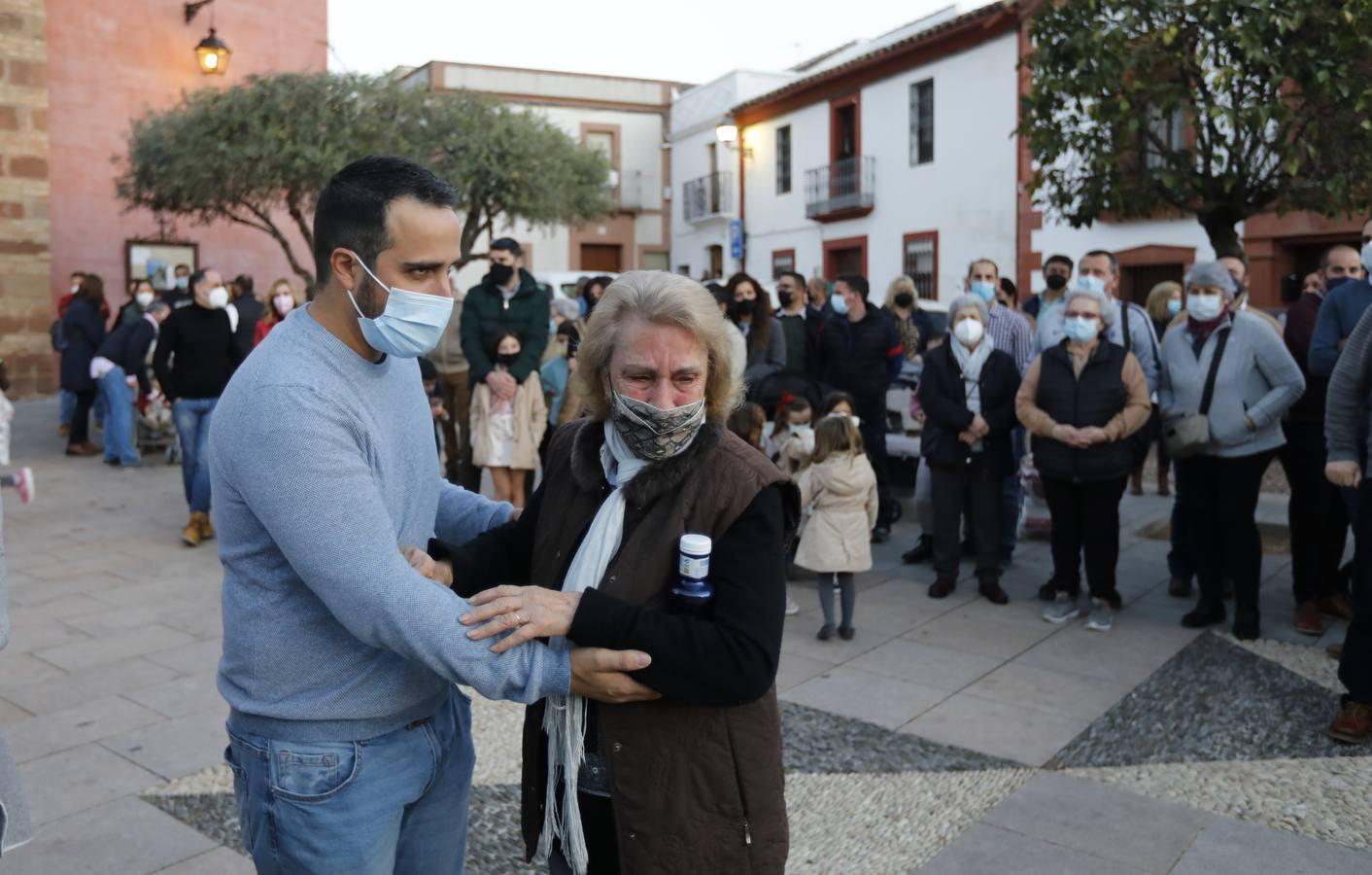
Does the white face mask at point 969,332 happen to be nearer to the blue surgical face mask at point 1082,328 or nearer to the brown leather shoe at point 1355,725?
the blue surgical face mask at point 1082,328

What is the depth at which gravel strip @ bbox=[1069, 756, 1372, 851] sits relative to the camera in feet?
12.3

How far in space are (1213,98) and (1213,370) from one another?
2.52 meters

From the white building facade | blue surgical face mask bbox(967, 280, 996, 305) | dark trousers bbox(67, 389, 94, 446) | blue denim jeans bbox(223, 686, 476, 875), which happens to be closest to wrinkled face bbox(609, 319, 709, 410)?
blue denim jeans bbox(223, 686, 476, 875)

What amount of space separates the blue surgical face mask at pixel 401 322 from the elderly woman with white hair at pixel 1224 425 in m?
4.91

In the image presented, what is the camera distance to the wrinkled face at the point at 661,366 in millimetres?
2014

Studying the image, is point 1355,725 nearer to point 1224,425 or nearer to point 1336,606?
point 1224,425

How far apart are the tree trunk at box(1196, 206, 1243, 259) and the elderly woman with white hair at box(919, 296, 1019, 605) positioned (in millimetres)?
2115

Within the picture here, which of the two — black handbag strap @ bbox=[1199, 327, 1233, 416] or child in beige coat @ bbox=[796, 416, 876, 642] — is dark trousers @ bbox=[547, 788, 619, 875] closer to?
child in beige coat @ bbox=[796, 416, 876, 642]

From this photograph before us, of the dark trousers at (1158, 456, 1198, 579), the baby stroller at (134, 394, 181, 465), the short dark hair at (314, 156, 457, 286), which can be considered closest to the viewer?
the short dark hair at (314, 156, 457, 286)

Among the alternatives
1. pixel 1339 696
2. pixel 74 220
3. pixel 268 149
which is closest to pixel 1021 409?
pixel 1339 696

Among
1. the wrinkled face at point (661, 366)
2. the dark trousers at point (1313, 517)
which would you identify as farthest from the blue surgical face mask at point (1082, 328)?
the wrinkled face at point (661, 366)

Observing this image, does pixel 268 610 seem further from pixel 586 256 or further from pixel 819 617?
pixel 586 256

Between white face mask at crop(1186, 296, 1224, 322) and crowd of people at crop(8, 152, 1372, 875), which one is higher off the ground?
white face mask at crop(1186, 296, 1224, 322)

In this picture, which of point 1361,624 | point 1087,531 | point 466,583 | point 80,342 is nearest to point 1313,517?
point 1087,531
